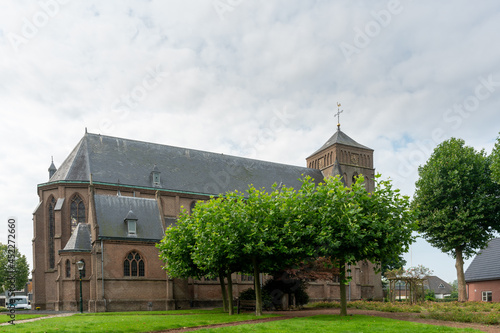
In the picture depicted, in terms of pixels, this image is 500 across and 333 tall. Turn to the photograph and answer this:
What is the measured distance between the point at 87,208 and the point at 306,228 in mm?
26932

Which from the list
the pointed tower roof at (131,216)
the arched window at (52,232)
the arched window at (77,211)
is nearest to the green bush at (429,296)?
the pointed tower roof at (131,216)

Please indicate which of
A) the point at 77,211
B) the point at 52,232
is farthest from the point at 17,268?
the point at 77,211

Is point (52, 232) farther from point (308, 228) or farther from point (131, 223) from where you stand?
point (308, 228)

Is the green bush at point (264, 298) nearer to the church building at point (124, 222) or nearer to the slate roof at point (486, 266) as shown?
the church building at point (124, 222)

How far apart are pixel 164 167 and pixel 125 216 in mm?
10836

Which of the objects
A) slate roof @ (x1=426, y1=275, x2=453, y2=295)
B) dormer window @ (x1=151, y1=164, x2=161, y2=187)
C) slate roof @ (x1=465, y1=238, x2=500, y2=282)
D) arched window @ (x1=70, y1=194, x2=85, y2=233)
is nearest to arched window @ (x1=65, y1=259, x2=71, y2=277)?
arched window @ (x1=70, y1=194, x2=85, y2=233)

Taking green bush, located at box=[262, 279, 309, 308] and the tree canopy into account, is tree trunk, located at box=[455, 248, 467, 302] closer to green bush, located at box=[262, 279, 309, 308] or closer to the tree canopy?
green bush, located at box=[262, 279, 309, 308]

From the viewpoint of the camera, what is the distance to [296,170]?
197 feet

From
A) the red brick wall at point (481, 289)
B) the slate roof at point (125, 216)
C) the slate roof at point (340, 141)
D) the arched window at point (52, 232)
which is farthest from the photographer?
the slate roof at point (340, 141)

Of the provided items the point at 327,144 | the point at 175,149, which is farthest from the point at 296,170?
the point at 175,149

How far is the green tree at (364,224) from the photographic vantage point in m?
21.9

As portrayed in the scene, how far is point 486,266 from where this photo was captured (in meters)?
45.8

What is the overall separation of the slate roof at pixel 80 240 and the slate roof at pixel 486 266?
124ft

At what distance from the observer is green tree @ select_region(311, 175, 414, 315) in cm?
2186
